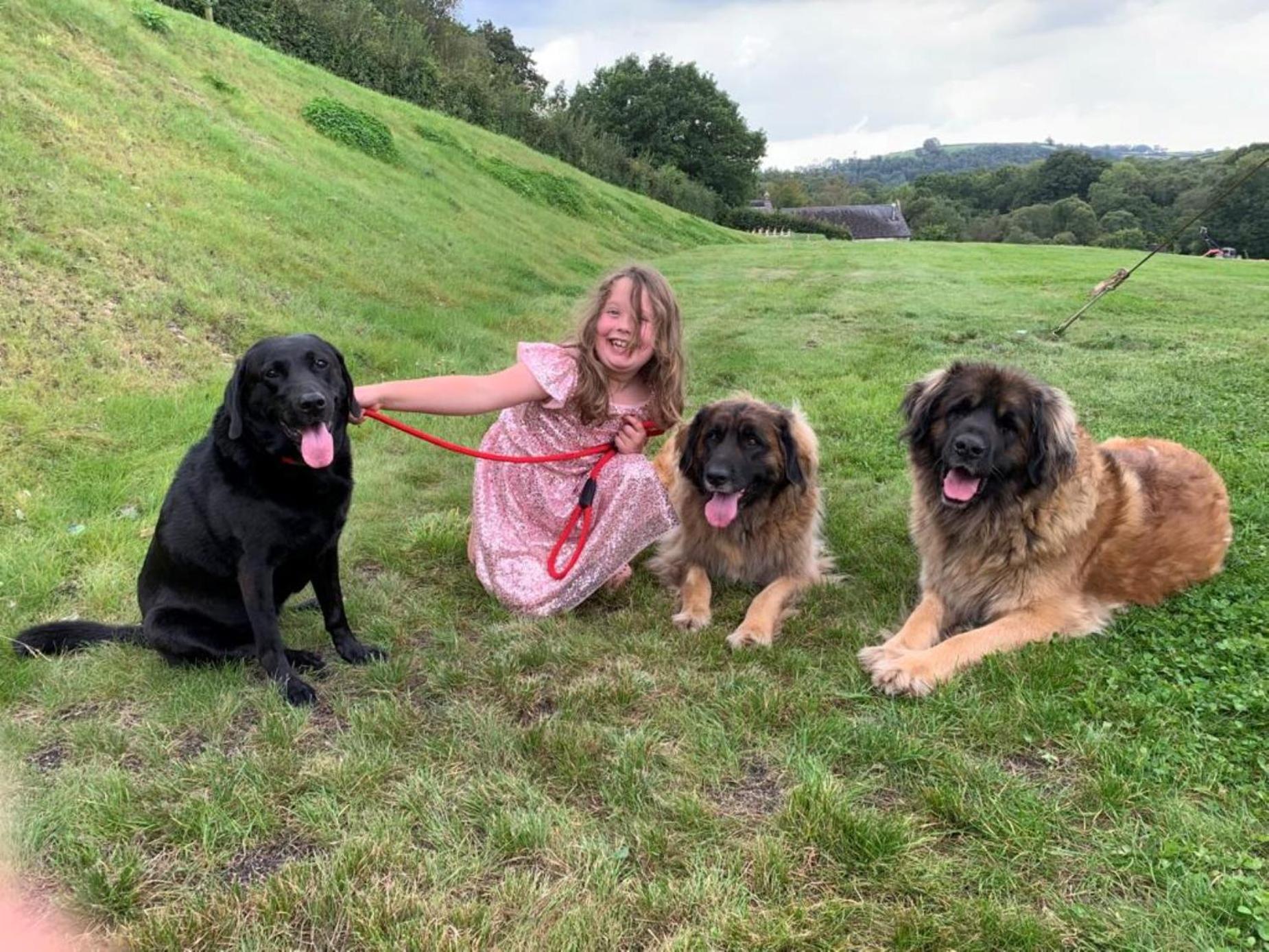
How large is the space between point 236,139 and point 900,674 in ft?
37.6

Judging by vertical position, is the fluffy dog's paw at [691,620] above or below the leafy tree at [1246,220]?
below

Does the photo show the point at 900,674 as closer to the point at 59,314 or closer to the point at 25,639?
the point at 25,639

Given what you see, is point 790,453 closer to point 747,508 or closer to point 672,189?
point 747,508

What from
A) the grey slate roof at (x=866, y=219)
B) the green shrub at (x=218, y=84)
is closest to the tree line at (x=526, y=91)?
the green shrub at (x=218, y=84)

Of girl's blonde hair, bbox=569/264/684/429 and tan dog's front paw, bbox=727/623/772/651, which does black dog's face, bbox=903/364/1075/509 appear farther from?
girl's blonde hair, bbox=569/264/684/429

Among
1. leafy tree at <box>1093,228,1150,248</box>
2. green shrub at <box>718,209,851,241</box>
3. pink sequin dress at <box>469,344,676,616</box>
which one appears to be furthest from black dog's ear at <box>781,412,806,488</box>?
leafy tree at <box>1093,228,1150,248</box>

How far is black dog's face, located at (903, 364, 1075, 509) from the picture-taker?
3354 millimetres

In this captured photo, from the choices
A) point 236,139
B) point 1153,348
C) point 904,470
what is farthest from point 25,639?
point 1153,348

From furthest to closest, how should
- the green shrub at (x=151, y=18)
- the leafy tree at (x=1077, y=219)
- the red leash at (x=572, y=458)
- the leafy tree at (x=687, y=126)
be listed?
the leafy tree at (x=1077, y=219)
the leafy tree at (x=687, y=126)
the green shrub at (x=151, y=18)
the red leash at (x=572, y=458)

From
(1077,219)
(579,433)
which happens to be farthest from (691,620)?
(1077,219)

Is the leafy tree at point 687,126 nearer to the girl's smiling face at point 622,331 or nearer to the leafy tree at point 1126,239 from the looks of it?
the leafy tree at point 1126,239

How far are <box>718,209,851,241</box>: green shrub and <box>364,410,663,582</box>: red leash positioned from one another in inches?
1943

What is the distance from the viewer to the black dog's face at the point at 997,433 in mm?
3354

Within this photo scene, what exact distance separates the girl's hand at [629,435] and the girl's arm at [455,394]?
453 millimetres
